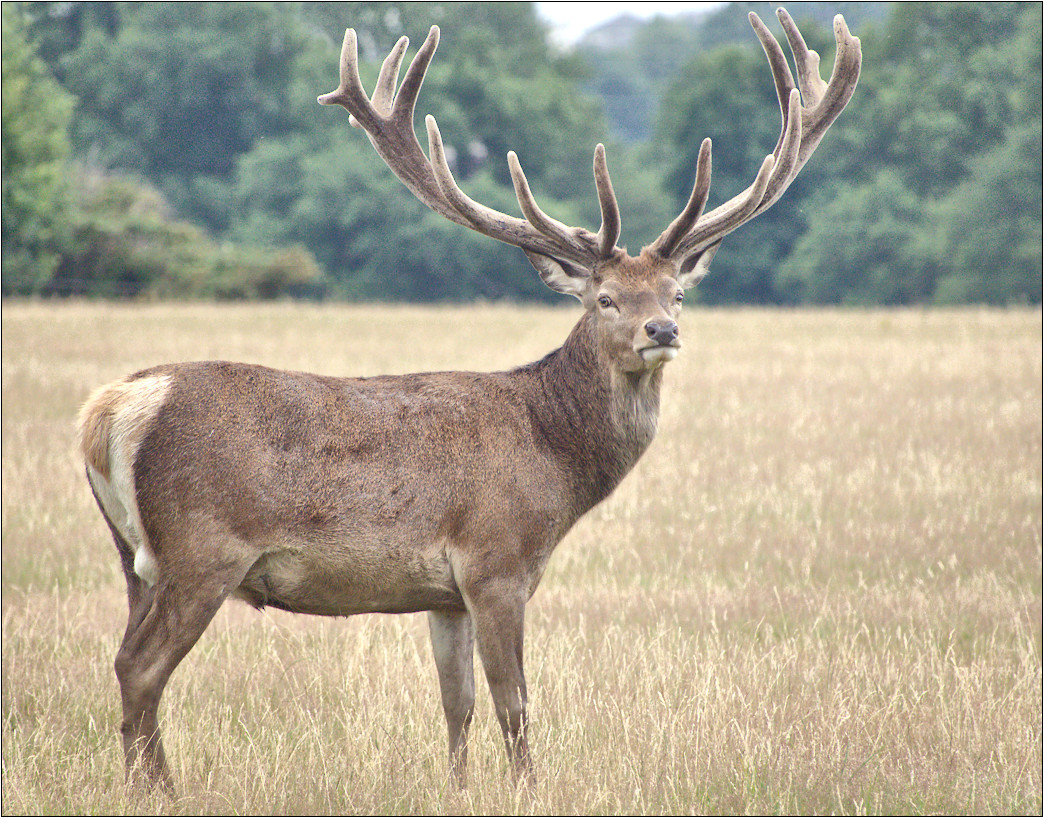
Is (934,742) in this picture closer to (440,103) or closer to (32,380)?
(32,380)

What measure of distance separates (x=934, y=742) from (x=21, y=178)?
71.9ft

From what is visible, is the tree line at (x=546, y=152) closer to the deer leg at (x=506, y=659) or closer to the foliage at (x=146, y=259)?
the foliage at (x=146, y=259)

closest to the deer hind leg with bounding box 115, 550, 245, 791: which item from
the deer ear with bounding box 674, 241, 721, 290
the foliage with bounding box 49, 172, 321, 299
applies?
the deer ear with bounding box 674, 241, 721, 290

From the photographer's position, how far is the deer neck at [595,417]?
4719 mm

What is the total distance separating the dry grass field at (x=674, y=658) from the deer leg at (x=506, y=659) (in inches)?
4.9

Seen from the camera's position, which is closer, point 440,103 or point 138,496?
point 138,496

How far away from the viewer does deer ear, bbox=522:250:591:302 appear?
500 centimetres

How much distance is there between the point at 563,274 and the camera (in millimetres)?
5043

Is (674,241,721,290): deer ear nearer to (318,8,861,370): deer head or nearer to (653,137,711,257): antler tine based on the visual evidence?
(318,8,861,370): deer head

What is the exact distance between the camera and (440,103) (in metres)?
49.8

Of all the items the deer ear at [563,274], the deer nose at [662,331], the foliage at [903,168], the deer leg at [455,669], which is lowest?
the deer leg at [455,669]

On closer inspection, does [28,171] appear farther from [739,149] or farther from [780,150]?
[739,149]

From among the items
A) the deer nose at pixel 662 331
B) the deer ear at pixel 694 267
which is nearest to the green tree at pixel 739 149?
the deer ear at pixel 694 267

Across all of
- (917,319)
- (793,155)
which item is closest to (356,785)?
(793,155)
